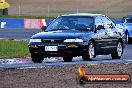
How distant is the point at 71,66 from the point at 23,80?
11.7 ft

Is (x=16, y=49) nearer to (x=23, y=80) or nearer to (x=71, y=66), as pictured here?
(x=71, y=66)

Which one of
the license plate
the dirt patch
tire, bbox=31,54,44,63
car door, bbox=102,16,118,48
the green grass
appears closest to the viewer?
the dirt patch

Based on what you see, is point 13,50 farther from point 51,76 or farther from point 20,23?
point 20,23

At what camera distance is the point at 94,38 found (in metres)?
19.6

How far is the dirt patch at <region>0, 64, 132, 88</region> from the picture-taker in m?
12.0

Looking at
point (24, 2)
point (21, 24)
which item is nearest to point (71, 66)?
point (21, 24)

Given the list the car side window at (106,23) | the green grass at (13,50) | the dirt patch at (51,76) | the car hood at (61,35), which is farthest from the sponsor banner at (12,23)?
the dirt patch at (51,76)

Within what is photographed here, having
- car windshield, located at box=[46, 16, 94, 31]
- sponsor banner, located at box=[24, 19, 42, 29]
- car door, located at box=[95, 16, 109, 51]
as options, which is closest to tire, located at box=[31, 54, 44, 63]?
car windshield, located at box=[46, 16, 94, 31]

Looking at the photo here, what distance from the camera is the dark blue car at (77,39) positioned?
A: 61.0 ft

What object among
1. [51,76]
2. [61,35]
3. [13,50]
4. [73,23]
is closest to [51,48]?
[61,35]

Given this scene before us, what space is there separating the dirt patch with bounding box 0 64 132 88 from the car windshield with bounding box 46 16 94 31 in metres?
3.05

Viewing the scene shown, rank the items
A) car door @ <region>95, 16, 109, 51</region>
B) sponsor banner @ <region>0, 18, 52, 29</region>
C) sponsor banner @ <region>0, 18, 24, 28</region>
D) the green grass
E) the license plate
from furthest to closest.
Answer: sponsor banner @ <region>0, 18, 24, 28</region>
sponsor banner @ <region>0, 18, 52, 29</region>
the green grass
car door @ <region>95, 16, 109, 51</region>
the license plate

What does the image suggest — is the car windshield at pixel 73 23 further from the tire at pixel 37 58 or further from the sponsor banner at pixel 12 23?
the sponsor banner at pixel 12 23

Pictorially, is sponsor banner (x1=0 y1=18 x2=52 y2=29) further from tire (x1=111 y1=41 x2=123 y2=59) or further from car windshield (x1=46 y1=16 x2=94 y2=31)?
car windshield (x1=46 y1=16 x2=94 y2=31)
